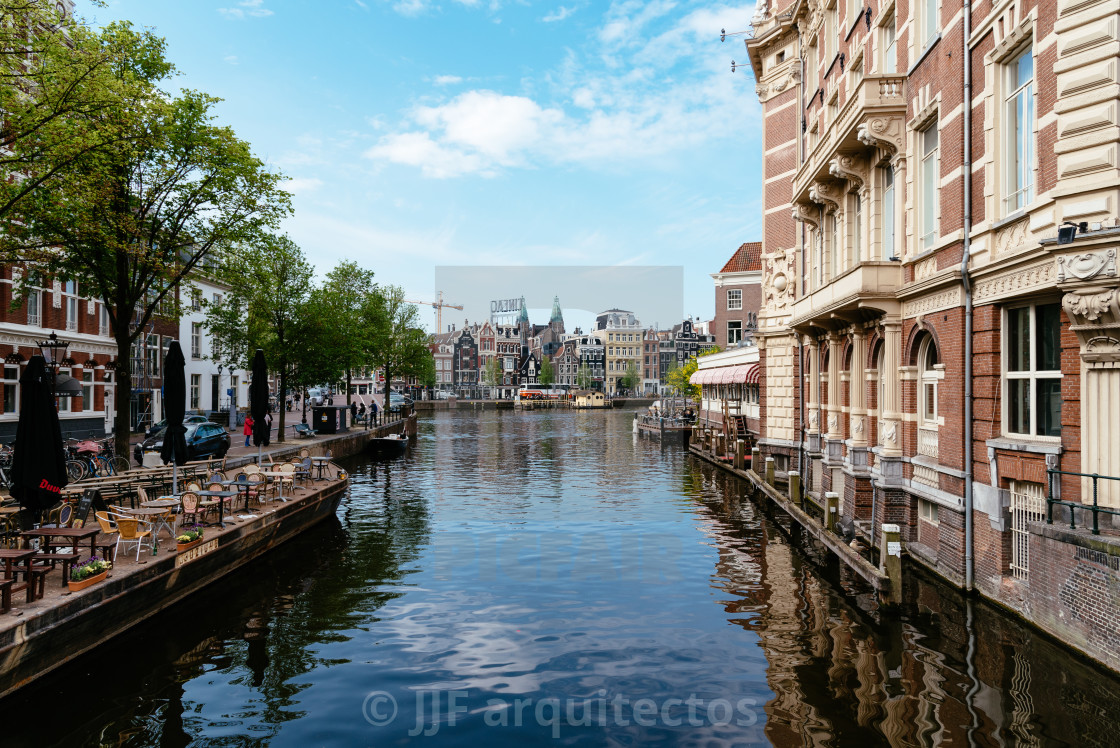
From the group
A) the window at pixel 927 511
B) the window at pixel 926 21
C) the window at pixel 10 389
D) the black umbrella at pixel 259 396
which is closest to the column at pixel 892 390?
the window at pixel 927 511

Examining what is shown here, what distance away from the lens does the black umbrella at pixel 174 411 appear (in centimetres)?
1720

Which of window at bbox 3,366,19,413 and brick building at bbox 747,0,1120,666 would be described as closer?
brick building at bbox 747,0,1120,666

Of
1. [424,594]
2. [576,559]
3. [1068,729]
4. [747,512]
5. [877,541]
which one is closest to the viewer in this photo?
[1068,729]

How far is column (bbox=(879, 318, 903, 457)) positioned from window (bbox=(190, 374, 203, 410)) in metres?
48.6

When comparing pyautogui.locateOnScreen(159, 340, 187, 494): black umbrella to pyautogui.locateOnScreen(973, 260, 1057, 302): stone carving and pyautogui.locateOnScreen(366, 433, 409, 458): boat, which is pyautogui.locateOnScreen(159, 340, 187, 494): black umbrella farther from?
pyautogui.locateOnScreen(366, 433, 409, 458): boat

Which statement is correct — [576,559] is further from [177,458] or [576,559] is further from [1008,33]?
[1008,33]

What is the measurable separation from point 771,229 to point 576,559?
2112cm

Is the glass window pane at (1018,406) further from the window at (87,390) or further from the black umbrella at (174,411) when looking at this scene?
the window at (87,390)

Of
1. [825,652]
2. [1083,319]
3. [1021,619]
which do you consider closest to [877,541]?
[1021,619]

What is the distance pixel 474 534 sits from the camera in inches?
824

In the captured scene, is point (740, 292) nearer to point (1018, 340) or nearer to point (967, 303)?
point (967, 303)

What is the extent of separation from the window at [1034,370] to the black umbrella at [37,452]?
16.3 meters

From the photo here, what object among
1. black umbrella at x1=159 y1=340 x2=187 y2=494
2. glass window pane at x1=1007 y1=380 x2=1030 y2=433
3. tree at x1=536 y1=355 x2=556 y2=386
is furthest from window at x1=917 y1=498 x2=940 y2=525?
tree at x1=536 y1=355 x2=556 y2=386

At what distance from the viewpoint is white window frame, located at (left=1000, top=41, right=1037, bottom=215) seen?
1181 cm
